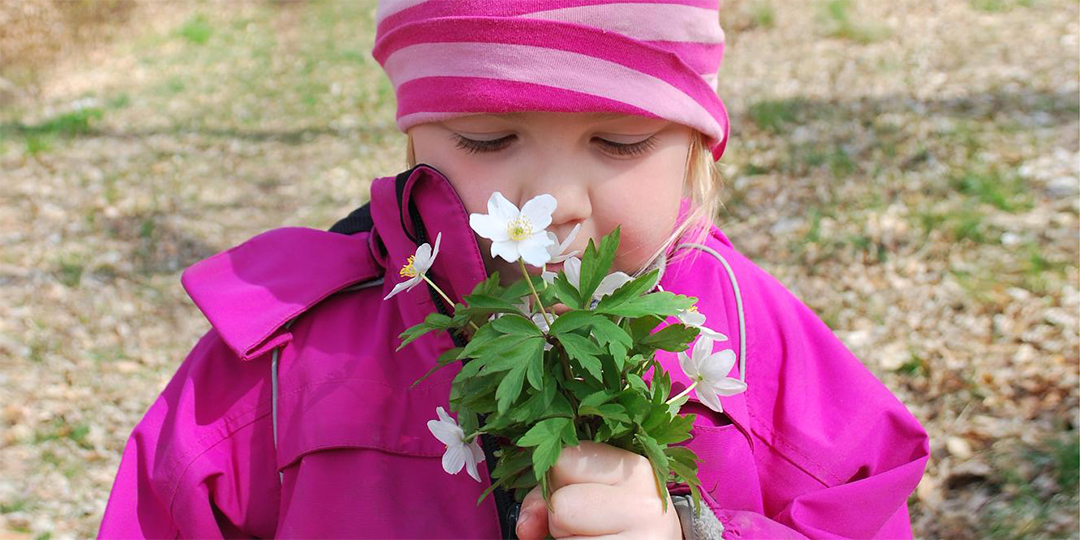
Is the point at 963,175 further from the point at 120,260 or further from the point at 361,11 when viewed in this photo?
the point at 361,11

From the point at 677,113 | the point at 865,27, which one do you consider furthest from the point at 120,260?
the point at 865,27

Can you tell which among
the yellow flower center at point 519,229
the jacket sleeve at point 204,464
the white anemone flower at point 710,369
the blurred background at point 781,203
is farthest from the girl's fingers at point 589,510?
the blurred background at point 781,203

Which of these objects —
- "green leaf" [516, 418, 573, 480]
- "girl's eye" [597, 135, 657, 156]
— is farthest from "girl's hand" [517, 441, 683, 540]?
"girl's eye" [597, 135, 657, 156]

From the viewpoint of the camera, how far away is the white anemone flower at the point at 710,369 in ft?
5.44

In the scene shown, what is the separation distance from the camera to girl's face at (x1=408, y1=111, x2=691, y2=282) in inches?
72.9

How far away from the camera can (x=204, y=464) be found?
200cm

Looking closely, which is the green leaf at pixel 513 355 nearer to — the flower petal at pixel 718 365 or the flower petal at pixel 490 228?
the flower petal at pixel 490 228

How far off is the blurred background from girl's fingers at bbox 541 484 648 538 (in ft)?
6.96

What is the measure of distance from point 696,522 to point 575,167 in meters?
0.71

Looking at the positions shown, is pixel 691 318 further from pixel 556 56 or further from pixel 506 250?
pixel 556 56

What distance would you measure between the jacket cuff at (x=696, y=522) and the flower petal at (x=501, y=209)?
0.65m

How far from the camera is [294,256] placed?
2.29 meters

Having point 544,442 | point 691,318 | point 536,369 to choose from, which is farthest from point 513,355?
point 691,318

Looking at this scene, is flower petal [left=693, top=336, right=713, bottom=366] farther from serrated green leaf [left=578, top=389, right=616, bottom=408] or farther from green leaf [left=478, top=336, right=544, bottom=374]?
green leaf [left=478, top=336, right=544, bottom=374]
